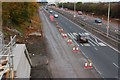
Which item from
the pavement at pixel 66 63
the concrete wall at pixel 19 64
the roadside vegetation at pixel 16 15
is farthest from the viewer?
the roadside vegetation at pixel 16 15

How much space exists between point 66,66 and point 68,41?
46.4ft

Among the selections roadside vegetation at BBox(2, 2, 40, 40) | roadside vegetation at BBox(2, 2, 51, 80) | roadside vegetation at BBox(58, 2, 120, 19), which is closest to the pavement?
roadside vegetation at BBox(2, 2, 51, 80)

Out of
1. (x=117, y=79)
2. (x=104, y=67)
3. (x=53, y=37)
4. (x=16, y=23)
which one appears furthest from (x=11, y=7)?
(x=117, y=79)

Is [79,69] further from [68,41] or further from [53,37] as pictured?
[53,37]

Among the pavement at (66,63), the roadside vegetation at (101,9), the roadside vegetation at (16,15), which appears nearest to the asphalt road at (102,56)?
the pavement at (66,63)

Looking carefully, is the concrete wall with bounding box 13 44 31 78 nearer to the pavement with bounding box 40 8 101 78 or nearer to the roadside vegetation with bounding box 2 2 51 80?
the roadside vegetation with bounding box 2 2 51 80

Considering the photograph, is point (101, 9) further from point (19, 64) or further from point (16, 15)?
point (19, 64)

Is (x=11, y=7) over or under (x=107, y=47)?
over

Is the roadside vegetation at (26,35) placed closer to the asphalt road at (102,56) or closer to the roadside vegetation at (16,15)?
the roadside vegetation at (16,15)

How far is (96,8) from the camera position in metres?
102

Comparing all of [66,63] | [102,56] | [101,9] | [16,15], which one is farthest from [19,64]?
[101,9]

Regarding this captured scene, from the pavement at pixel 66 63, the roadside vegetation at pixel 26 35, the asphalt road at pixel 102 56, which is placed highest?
the roadside vegetation at pixel 26 35

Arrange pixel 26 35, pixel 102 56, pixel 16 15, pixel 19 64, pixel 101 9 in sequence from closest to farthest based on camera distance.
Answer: pixel 19 64
pixel 102 56
pixel 26 35
pixel 16 15
pixel 101 9

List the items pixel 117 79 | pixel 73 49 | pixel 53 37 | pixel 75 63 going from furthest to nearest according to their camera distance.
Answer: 1. pixel 53 37
2. pixel 73 49
3. pixel 75 63
4. pixel 117 79
